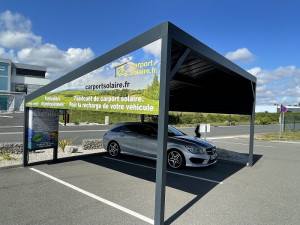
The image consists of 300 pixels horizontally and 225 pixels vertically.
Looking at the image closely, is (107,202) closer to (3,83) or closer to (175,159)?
(175,159)

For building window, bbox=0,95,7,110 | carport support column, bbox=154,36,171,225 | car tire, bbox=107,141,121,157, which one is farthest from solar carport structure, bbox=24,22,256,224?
building window, bbox=0,95,7,110

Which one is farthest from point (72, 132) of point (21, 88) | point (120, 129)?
point (21, 88)

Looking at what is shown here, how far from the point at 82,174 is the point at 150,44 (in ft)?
14.3

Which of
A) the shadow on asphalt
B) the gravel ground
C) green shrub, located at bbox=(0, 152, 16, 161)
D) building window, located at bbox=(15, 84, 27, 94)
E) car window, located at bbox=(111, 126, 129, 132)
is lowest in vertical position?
the shadow on asphalt

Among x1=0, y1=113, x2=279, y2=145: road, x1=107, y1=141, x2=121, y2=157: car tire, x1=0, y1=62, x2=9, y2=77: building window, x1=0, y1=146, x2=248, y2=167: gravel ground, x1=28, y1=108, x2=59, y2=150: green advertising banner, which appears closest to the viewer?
x1=28, y1=108, x2=59, y2=150: green advertising banner

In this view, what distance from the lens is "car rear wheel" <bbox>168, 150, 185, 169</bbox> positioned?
754cm

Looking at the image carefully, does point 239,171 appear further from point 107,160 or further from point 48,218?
point 48,218

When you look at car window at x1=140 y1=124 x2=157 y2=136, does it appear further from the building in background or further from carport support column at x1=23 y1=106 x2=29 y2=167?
the building in background

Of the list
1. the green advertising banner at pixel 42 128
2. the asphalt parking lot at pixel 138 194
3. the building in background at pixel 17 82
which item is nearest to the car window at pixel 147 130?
the asphalt parking lot at pixel 138 194

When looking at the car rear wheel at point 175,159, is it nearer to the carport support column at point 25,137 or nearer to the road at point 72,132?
the carport support column at point 25,137

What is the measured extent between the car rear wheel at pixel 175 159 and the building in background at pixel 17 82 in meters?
47.2

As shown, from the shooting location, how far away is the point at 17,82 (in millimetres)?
54219

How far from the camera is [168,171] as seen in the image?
24.1 feet

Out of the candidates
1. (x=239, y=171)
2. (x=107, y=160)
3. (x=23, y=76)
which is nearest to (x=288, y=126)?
(x=239, y=171)
